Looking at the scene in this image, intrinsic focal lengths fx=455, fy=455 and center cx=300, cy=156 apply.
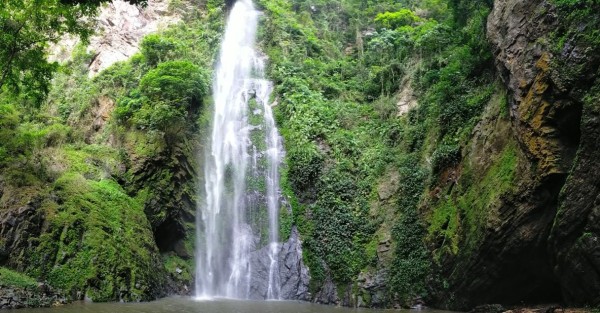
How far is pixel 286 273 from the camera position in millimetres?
20125

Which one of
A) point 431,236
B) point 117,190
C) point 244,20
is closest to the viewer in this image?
point 431,236

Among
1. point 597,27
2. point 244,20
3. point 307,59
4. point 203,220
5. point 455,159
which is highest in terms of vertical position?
point 244,20

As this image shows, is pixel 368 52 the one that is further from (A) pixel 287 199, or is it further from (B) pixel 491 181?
(B) pixel 491 181

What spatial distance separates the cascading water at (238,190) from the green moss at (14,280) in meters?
7.09

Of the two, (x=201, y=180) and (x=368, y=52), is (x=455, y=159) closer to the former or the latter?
(x=201, y=180)

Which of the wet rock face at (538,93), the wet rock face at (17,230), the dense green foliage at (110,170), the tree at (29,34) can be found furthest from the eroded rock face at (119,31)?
the wet rock face at (538,93)

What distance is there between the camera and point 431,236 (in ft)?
56.4

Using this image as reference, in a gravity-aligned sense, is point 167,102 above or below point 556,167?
above

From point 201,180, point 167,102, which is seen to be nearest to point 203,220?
point 201,180

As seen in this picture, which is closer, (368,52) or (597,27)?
(597,27)

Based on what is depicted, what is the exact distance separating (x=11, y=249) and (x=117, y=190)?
483cm

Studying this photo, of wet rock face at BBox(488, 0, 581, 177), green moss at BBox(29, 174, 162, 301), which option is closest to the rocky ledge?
green moss at BBox(29, 174, 162, 301)

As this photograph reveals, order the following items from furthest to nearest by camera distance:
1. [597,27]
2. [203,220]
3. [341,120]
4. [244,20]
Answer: [244,20]
[341,120]
[203,220]
[597,27]

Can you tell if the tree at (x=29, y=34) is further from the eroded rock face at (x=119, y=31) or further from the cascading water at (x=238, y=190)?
the eroded rock face at (x=119, y=31)
